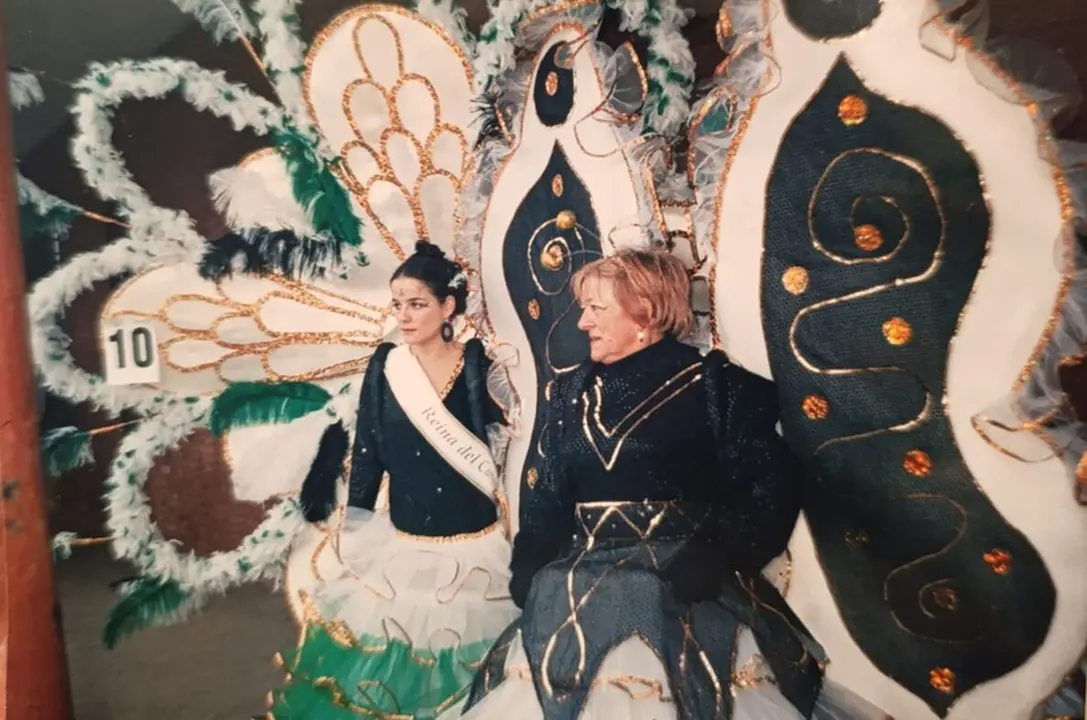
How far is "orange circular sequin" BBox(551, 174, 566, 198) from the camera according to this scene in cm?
97

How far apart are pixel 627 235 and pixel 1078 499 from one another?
1.57 feet

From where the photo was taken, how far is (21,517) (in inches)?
41.4

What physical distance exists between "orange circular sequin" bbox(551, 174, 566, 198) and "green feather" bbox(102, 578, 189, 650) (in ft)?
2.26

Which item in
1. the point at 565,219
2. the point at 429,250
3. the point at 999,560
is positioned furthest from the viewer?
the point at 429,250

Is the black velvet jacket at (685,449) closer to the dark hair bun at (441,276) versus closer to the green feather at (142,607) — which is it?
the dark hair bun at (441,276)

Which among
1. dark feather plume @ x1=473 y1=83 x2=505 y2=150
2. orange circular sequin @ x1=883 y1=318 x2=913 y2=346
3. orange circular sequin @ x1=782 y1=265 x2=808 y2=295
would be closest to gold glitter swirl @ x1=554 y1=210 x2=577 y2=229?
dark feather plume @ x1=473 y1=83 x2=505 y2=150

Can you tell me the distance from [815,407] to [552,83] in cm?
48

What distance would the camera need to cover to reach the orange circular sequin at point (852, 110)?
2.45 ft

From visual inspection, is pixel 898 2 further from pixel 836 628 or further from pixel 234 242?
pixel 234 242

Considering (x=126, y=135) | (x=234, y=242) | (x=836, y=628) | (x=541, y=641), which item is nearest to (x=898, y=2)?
(x=836, y=628)

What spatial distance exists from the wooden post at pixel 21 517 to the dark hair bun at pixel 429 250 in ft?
1.68

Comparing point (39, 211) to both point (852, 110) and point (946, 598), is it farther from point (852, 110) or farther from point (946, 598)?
point (946, 598)

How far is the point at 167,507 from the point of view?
42.6 inches

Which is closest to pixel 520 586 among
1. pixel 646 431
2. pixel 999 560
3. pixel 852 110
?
pixel 646 431
